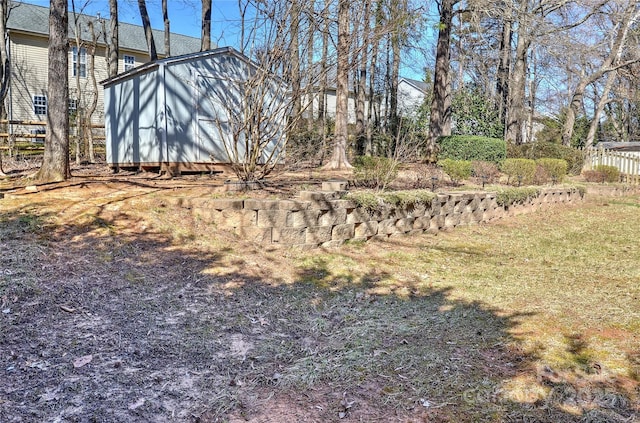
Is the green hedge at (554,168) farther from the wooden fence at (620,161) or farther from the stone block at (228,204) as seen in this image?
the stone block at (228,204)

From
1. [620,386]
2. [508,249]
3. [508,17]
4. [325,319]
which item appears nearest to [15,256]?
[325,319]

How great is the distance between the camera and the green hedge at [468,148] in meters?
12.6

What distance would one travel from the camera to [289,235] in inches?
207

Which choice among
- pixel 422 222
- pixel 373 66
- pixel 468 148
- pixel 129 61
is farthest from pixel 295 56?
pixel 129 61

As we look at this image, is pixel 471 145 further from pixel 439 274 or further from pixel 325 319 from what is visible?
pixel 325 319

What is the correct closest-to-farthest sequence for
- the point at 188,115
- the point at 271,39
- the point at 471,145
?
1. the point at 271,39
2. the point at 188,115
3. the point at 471,145

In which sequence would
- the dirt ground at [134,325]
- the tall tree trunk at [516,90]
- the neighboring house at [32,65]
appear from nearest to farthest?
the dirt ground at [134,325] < the tall tree trunk at [516,90] < the neighboring house at [32,65]

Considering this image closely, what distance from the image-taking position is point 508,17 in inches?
412

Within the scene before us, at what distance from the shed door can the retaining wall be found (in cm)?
413

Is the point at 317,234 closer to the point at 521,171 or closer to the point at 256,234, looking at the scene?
the point at 256,234

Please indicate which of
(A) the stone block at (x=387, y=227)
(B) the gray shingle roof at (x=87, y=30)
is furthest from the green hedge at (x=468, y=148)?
(B) the gray shingle roof at (x=87, y=30)

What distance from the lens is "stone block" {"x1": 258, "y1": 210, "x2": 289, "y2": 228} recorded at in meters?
5.19

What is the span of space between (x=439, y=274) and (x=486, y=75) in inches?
627

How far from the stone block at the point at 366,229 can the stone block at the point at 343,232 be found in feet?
0.27
